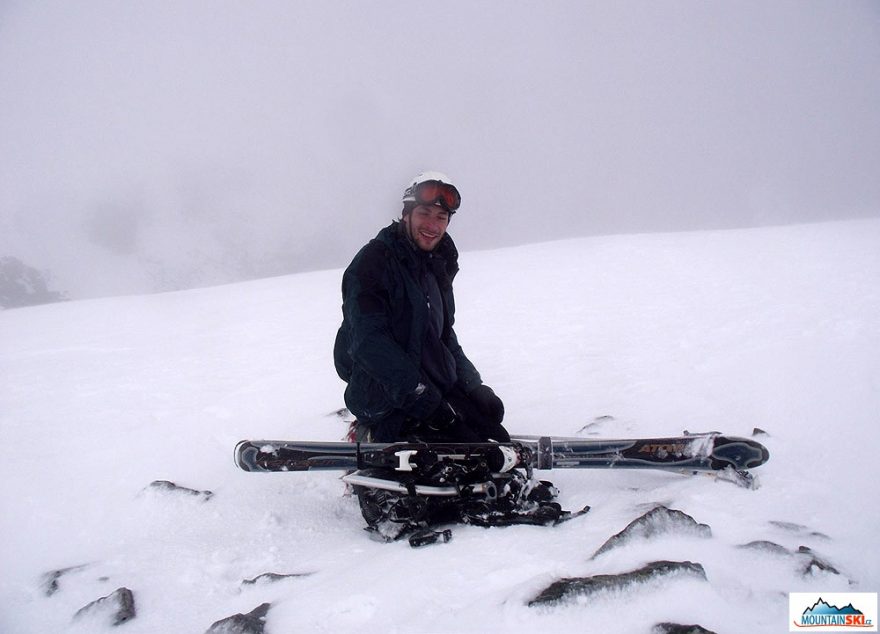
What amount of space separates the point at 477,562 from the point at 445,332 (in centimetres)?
252

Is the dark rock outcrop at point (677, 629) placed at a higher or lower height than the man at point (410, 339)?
lower

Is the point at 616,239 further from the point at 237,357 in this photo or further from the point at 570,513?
the point at 570,513

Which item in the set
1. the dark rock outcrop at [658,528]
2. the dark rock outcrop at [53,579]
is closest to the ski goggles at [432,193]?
the dark rock outcrop at [658,528]

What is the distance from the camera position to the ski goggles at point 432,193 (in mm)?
4227

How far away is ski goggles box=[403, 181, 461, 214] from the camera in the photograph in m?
4.23

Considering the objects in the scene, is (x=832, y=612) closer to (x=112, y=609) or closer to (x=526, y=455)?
(x=526, y=455)

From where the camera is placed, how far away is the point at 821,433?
416 centimetres


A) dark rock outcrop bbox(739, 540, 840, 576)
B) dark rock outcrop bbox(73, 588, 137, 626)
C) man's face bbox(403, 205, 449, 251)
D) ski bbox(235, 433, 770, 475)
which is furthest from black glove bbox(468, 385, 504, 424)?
dark rock outcrop bbox(73, 588, 137, 626)

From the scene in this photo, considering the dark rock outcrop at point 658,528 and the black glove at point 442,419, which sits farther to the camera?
the black glove at point 442,419

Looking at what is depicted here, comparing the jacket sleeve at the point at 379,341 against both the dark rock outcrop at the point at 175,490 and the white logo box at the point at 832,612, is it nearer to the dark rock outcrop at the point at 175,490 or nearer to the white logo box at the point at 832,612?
the dark rock outcrop at the point at 175,490

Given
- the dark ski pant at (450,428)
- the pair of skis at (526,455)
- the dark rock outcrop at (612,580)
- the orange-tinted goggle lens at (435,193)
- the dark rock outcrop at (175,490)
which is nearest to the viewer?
the dark rock outcrop at (612,580)

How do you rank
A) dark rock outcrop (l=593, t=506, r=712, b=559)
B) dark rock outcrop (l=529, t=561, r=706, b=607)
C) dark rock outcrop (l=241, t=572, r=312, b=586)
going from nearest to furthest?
dark rock outcrop (l=529, t=561, r=706, b=607), dark rock outcrop (l=593, t=506, r=712, b=559), dark rock outcrop (l=241, t=572, r=312, b=586)

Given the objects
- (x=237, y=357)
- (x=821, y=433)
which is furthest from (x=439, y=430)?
(x=237, y=357)

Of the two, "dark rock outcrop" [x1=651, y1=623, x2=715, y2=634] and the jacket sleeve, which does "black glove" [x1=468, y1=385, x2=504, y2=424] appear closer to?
the jacket sleeve
